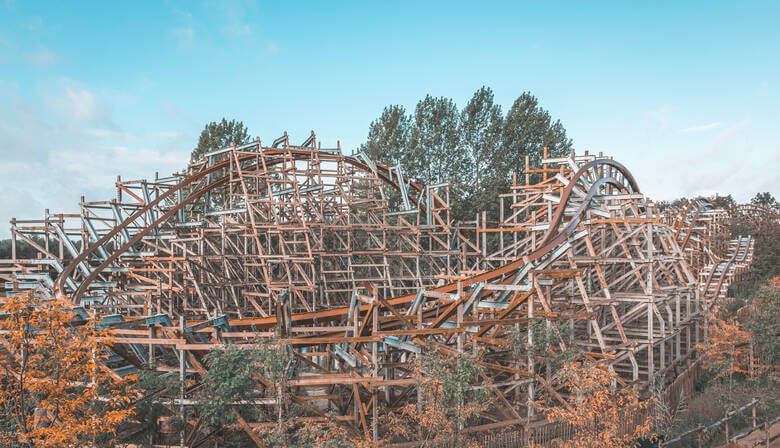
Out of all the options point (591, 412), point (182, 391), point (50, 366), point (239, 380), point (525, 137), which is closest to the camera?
point (50, 366)

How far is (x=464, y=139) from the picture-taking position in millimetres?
39875

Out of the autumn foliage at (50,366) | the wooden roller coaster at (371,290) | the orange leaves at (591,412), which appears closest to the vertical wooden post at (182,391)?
the wooden roller coaster at (371,290)

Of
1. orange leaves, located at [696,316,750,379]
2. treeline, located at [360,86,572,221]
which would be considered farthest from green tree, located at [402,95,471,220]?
orange leaves, located at [696,316,750,379]

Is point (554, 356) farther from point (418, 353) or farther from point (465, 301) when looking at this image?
point (418, 353)

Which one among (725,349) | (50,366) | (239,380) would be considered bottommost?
(725,349)

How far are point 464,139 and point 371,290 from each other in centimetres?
3058

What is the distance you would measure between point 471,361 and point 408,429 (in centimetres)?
201

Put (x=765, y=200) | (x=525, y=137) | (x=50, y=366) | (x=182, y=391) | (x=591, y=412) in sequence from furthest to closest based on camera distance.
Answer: (x=765, y=200)
(x=525, y=137)
(x=182, y=391)
(x=591, y=412)
(x=50, y=366)

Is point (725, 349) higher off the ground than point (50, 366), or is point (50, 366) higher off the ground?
point (50, 366)

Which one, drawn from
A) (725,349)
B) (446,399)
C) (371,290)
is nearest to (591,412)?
(446,399)

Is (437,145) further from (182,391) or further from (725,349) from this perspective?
(182,391)

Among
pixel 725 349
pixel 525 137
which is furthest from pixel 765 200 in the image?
pixel 725 349

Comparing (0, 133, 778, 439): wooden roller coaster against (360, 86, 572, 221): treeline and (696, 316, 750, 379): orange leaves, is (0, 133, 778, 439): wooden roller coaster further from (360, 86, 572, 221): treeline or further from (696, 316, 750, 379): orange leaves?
(360, 86, 572, 221): treeline

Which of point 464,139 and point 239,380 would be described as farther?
point 464,139
